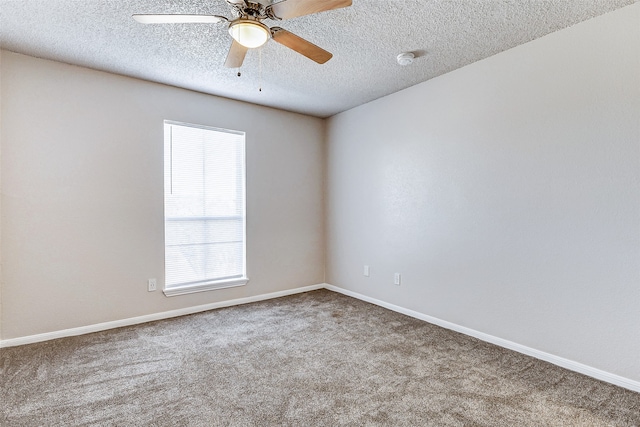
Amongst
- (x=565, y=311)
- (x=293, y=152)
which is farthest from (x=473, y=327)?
(x=293, y=152)

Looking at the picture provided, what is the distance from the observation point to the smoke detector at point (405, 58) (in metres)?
2.78

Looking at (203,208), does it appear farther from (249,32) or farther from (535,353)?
(535,353)

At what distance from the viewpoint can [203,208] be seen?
380cm

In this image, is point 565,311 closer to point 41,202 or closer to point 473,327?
point 473,327

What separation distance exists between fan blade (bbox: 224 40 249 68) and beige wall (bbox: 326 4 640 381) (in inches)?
79.6

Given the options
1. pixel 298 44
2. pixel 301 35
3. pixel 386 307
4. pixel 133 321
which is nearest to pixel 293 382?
pixel 386 307

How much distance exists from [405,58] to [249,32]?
5.02 feet

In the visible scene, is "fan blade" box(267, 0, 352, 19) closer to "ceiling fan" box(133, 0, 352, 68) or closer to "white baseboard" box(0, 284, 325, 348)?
"ceiling fan" box(133, 0, 352, 68)

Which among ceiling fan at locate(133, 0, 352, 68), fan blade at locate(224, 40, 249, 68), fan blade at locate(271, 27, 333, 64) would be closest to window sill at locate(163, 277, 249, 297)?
fan blade at locate(224, 40, 249, 68)

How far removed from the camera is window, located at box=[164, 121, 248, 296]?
141 inches

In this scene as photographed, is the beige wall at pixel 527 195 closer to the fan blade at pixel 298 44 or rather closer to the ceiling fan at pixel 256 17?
the fan blade at pixel 298 44

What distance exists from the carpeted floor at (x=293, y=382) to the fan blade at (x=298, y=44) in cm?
219

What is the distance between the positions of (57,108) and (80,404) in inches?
99.0

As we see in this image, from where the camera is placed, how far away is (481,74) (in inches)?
115
